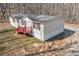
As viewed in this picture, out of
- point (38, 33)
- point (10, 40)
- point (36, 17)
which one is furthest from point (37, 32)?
point (10, 40)

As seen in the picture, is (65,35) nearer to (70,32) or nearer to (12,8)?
(70,32)

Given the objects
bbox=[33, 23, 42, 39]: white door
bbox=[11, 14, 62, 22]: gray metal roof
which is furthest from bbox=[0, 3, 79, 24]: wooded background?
bbox=[33, 23, 42, 39]: white door

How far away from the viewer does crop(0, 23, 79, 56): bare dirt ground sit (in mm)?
2416

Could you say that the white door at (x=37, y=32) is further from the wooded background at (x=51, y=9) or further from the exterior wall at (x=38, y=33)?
→ the wooded background at (x=51, y=9)

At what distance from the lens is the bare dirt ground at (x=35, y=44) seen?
2.42 metres

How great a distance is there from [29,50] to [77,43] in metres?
0.40

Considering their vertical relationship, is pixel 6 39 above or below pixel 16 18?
below

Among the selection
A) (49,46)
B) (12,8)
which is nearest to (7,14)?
(12,8)

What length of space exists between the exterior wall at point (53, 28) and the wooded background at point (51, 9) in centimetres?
6

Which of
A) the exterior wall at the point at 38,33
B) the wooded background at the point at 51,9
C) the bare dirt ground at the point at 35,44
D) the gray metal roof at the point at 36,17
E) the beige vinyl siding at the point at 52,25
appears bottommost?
the bare dirt ground at the point at 35,44

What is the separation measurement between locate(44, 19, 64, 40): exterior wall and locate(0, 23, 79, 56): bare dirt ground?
1.4 inches

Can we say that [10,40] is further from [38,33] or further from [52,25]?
[52,25]

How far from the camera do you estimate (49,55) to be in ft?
7.98

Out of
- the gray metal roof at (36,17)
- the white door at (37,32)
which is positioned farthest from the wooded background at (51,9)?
the white door at (37,32)
